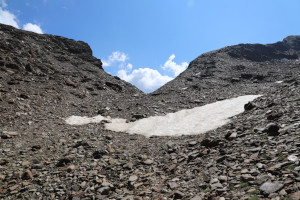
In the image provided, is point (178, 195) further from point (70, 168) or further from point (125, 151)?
point (125, 151)

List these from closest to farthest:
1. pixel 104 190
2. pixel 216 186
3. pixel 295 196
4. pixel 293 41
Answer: pixel 295 196, pixel 216 186, pixel 104 190, pixel 293 41

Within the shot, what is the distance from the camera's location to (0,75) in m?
25.8

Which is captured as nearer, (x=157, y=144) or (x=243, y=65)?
(x=157, y=144)

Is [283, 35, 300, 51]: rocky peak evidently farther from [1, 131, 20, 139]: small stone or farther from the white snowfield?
[1, 131, 20, 139]: small stone

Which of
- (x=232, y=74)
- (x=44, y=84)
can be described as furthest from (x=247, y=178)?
(x=232, y=74)

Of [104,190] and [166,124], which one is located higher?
[166,124]

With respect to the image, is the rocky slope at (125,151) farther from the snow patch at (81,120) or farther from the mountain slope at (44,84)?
the snow patch at (81,120)

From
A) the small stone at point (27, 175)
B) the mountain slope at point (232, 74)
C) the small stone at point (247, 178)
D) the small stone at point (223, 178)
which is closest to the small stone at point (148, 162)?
the small stone at point (223, 178)

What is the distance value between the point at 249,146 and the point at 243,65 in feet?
206

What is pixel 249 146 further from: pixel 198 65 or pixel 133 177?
pixel 198 65

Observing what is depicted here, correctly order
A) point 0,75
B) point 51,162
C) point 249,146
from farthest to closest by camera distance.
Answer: point 0,75 → point 51,162 → point 249,146

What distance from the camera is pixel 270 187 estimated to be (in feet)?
18.0

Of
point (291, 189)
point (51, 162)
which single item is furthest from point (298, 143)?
point (51, 162)

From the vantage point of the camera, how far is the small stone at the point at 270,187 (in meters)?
5.30
